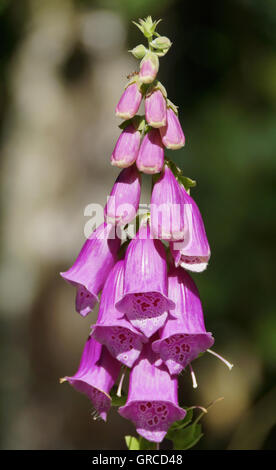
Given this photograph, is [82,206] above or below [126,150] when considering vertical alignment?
above

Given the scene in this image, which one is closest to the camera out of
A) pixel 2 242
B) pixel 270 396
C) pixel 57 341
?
pixel 270 396

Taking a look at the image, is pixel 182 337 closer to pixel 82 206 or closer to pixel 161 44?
pixel 161 44

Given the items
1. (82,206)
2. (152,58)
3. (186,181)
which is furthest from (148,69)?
(82,206)

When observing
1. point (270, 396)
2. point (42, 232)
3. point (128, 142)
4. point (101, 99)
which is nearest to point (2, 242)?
point (42, 232)

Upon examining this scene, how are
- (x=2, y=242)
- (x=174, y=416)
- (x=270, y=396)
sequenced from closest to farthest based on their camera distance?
(x=174, y=416), (x=270, y=396), (x=2, y=242)

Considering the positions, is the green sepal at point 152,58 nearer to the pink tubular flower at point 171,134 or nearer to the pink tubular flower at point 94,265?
the pink tubular flower at point 171,134

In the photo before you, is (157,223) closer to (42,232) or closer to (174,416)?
(174,416)
